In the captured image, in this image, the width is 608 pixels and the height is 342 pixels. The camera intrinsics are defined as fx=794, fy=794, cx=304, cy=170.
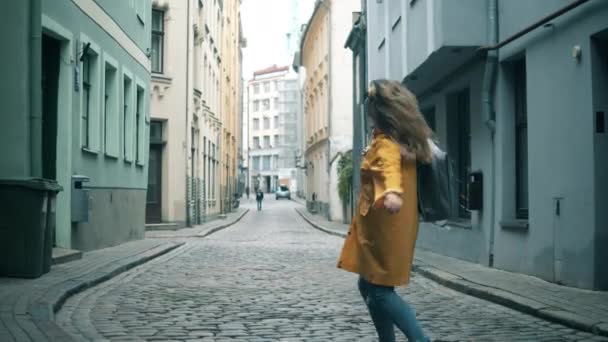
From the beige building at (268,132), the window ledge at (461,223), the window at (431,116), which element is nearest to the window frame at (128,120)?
the window at (431,116)

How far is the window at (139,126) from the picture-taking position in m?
19.5

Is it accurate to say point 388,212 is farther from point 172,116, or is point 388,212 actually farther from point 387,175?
point 172,116

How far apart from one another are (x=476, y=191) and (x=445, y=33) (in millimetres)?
2606

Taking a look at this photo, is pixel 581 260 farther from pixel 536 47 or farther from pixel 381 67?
pixel 381 67

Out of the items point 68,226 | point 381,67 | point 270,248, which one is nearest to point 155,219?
point 270,248

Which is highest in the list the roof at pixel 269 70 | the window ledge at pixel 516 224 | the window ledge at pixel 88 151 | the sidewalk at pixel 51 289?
the roof at pixel 269 70

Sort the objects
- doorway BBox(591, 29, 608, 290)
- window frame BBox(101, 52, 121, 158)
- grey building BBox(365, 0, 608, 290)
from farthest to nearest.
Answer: window frame BBox(101, 52, 121, 158) → grey building BBox(365, 0, 608, 290) → doorway BBox(591, 29, 608, 290)

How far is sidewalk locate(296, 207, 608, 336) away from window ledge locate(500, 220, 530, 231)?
636 millimetres

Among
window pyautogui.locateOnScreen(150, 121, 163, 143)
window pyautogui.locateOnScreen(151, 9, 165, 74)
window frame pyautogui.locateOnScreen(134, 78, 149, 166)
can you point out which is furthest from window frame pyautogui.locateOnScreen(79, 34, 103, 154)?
window pyautogui.locateOnScreen(151, 9, 165, 74)

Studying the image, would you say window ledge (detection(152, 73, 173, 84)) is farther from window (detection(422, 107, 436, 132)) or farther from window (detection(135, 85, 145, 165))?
window (detection(422, 107, 436, 132))

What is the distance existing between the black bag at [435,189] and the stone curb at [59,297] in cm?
287

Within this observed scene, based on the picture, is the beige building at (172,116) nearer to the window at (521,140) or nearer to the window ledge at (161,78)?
the window ledge at (161,78)

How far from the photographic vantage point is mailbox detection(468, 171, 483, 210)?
12633 millimetres

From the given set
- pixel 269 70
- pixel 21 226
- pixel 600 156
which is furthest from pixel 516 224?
pixel 269 70
